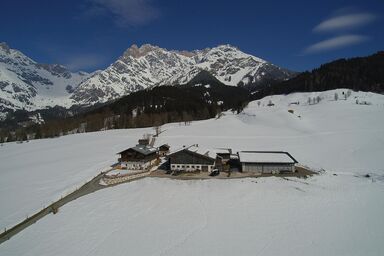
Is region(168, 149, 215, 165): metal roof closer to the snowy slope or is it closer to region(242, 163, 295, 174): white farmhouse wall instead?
region(242, 163, 295, 174): white farmhouse wall

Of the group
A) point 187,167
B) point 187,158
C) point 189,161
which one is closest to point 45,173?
point 187,167

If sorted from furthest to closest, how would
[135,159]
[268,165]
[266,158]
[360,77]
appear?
[360,77], [135,159], [266,158], [268,165]

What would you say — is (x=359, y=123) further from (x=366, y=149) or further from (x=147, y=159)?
(x=147, y=159)

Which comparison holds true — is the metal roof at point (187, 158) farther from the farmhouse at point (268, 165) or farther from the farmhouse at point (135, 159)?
the farmhouse at point (268, 165)

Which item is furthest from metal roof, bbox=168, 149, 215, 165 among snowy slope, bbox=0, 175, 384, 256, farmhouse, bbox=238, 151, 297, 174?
snowy slope, bbox=0, 175, 384, 256

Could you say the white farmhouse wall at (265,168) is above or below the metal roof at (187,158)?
below

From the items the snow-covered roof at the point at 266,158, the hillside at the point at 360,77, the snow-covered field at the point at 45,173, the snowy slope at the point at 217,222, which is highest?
the hillside at the point at 360,77

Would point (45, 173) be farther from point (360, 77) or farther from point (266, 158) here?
point (360, 77)

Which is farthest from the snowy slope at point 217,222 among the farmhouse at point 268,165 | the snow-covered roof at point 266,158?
the snow-covered roof at point 266,158
